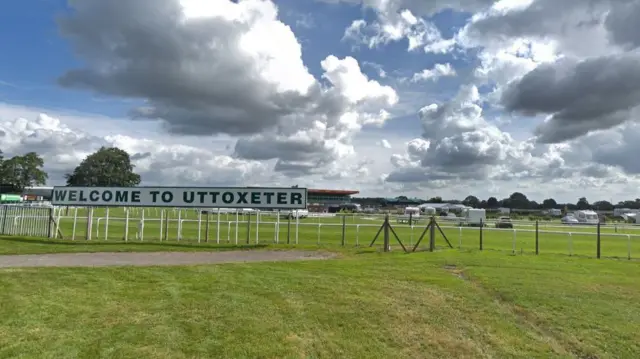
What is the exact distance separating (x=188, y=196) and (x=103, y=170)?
99009 mm

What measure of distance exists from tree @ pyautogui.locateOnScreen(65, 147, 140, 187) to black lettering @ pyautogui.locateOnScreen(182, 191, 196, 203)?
311 ft

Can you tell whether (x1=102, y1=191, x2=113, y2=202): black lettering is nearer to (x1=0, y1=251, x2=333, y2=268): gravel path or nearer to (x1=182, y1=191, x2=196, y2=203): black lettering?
(x1=182, y1=191, x2=196, y2=203): black lettering

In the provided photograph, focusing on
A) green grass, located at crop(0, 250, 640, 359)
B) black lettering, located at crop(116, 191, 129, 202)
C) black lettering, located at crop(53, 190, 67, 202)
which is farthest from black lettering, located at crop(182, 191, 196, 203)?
green grass, located at crop(0, 250, 640, 359)

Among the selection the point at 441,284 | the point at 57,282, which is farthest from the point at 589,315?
the point at 57,282

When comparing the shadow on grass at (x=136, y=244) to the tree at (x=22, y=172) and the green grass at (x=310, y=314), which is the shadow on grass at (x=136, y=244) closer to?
the green grass at (x=310, y=314)

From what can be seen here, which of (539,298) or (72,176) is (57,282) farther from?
(72,176)

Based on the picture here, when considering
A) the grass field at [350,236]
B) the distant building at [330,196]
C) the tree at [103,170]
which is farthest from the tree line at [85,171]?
the grass field at [350,236]

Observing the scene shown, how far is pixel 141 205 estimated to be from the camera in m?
23.3

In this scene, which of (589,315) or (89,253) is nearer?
(589,315)

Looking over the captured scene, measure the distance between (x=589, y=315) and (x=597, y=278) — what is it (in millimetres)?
4811

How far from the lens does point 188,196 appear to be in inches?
896

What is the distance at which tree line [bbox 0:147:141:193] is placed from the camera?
103562 mm

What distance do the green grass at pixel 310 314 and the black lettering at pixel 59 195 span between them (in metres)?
14.6

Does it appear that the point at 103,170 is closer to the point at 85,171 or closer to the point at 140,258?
the point at 85,171
